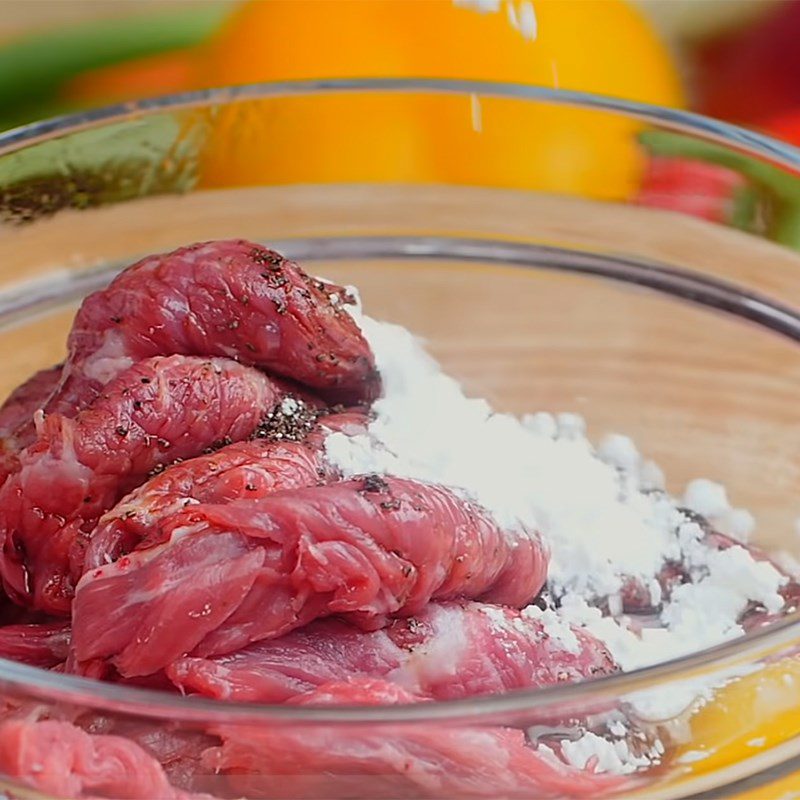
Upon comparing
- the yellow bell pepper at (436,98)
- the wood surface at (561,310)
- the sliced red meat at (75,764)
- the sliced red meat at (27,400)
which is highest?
the yellow bell pepper at (436,98)

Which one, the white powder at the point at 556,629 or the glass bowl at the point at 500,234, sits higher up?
the glass bowl at the point at 500,234

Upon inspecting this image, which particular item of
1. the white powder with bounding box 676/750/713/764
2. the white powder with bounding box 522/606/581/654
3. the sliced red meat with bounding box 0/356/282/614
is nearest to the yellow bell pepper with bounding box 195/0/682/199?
the sliced red meat with bounding box 0/356/282/614

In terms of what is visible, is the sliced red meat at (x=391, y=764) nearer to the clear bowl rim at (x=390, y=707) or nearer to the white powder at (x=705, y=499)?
the clear bowl rim at (x=390, y=707)

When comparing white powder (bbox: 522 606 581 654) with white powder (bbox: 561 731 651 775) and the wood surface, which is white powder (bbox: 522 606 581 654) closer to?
white powder (bbox: 561 731 651 775)

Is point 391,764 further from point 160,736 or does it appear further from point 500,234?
point 500,234

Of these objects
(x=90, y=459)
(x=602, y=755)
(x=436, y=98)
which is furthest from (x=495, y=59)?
(x=602, y=755)

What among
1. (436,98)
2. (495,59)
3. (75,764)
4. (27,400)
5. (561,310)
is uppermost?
(495,59)

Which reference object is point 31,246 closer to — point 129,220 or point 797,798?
point 129,220

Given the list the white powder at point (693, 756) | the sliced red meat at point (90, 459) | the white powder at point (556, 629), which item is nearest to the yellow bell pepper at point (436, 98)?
the sliced red meat at point (90, 459)
